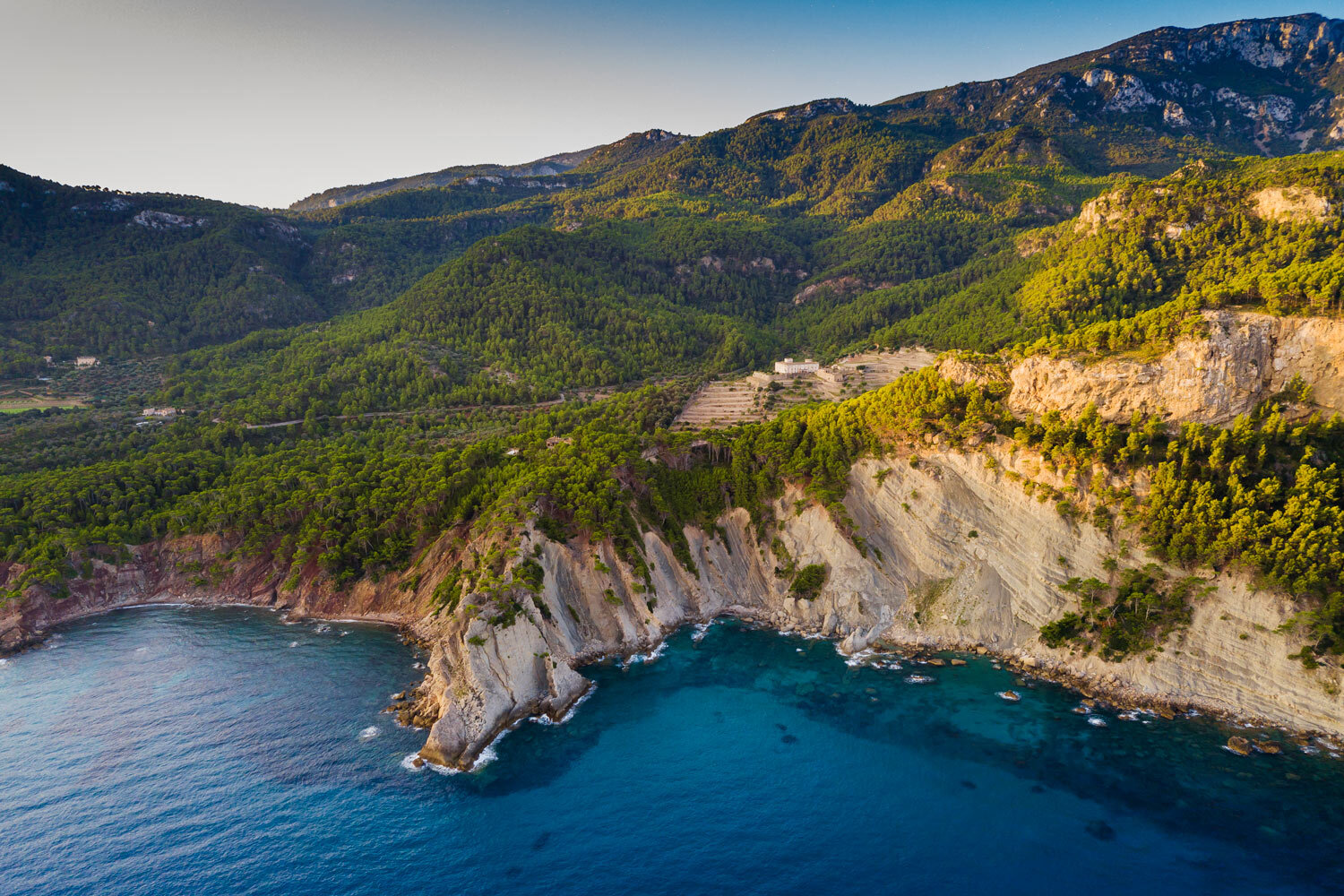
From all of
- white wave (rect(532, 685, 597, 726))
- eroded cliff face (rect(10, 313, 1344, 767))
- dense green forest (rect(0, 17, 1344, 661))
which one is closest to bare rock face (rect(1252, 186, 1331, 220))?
dense green forest (rect(0, 17, 1344, 661))

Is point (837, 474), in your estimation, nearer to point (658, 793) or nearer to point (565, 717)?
point (565, 717)

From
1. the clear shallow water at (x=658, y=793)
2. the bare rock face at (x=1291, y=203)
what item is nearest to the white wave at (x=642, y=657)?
the clear shallow water at (x=658, y=793)

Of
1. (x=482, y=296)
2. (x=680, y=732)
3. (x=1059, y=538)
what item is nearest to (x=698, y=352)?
(x=482, y=296)

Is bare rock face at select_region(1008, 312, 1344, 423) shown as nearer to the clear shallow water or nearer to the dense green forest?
the dense green forest

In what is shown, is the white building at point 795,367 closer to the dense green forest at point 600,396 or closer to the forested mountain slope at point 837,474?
the dense green forest at point 600,396

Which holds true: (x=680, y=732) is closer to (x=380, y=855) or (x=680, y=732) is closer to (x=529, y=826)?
(x=529, y=826)

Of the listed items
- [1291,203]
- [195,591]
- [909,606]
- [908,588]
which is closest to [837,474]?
[908,588]
